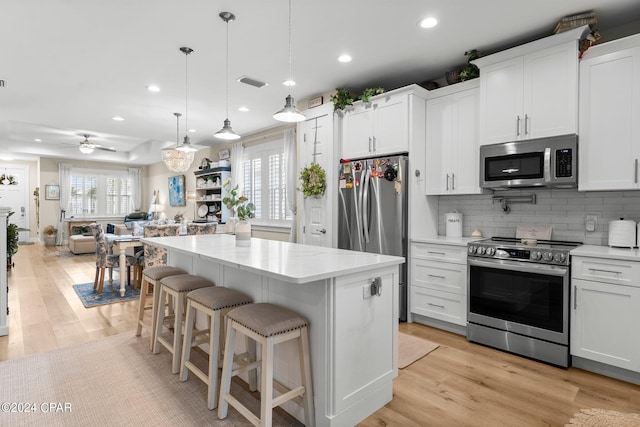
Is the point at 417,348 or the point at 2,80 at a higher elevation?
the point at 2,80

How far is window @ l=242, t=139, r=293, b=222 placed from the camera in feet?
20.5

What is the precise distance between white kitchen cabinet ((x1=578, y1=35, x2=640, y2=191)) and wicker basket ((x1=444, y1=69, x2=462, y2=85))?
3.69 ft

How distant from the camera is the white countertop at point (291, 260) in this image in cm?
175

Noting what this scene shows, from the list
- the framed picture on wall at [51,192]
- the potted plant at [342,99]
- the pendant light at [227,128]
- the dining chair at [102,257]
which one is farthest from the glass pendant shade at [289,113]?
A: the framed picture on wall at [51,192]

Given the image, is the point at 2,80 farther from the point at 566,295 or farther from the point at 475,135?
the point at 566,295

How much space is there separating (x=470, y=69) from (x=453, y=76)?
230 mm

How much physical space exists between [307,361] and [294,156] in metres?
4.20

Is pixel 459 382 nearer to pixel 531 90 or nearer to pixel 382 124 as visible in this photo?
Result: pixel 531 90

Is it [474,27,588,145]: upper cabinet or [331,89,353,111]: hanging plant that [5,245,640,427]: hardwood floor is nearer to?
[474,27,588,145]: upper cabinet

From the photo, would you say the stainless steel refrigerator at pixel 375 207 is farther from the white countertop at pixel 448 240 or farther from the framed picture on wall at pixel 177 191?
the framed picture on wall at pixel 177 191

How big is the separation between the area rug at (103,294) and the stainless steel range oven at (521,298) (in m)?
4.25

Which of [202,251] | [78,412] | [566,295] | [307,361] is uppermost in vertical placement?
[202,251]

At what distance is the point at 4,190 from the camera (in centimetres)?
1042

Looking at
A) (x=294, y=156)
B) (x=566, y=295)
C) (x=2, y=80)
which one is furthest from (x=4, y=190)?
(x=566, y=295)
